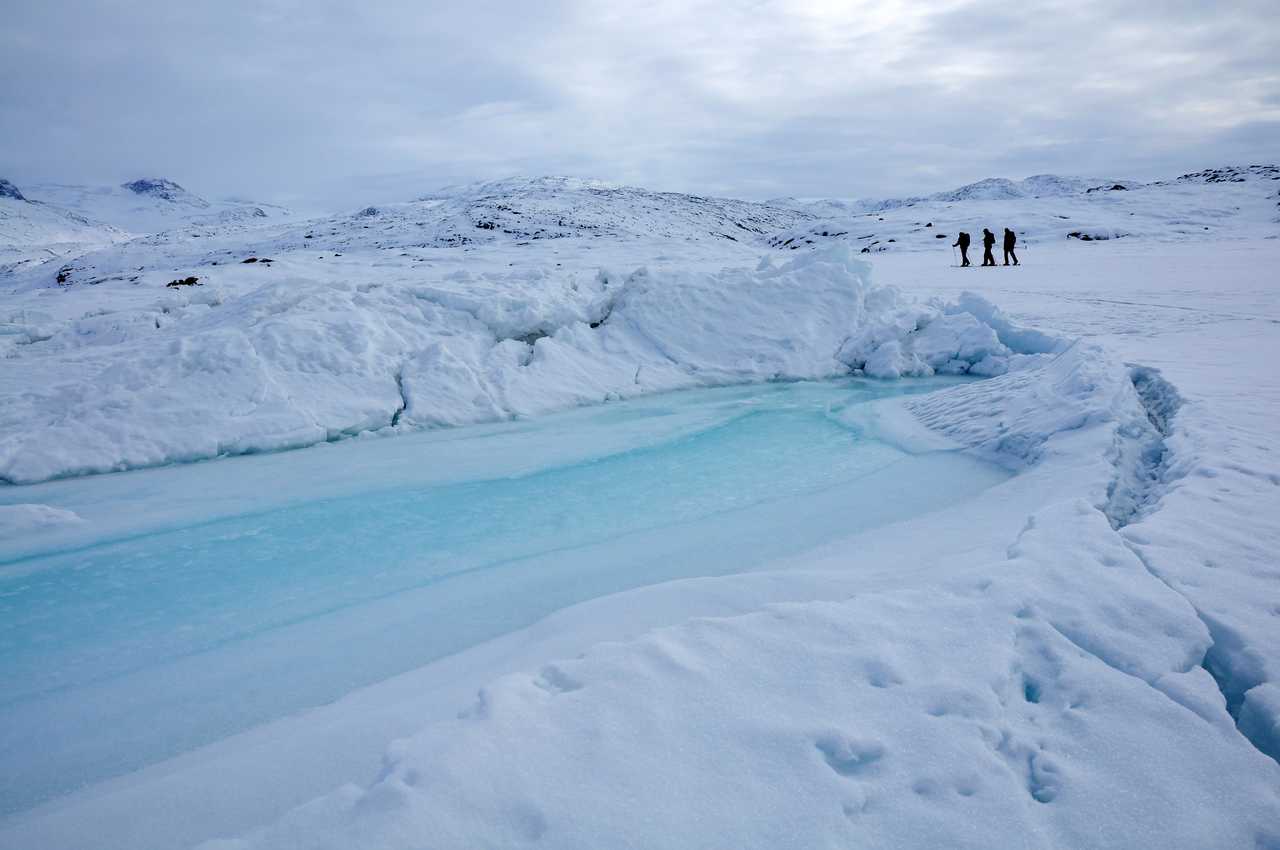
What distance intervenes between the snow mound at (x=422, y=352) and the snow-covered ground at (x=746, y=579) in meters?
0.04

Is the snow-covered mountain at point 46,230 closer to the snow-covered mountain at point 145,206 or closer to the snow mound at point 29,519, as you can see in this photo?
the snow-covered mountain at point 145,206

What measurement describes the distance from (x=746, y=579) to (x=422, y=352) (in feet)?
18.8

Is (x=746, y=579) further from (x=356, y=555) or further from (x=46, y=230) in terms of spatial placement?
(x=46, y=230)

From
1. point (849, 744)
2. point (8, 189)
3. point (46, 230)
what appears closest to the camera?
point (849, 744)

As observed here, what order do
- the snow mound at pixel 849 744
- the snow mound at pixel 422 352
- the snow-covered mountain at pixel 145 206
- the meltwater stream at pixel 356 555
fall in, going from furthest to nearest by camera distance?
the snow-covered mountain at pixel 145 206, the snow mound at pixel 422 352, the meltwater stream at pixel 356 555, the snow mound at pixel 849 744

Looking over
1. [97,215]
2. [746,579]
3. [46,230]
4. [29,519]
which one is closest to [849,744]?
[746,579]

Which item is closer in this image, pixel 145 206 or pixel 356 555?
pixel 356 555

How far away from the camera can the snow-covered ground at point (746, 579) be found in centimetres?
157

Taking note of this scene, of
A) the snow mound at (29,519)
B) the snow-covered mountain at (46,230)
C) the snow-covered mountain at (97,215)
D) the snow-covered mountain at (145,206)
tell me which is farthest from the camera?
the snow-covered mountain at (145,206)

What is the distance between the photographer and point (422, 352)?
25.0 ft

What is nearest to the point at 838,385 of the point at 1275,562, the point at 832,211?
the point at 1275,562

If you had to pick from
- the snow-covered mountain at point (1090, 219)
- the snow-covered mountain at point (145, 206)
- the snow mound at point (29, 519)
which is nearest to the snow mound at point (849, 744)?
the snow mound at point (29, 519)

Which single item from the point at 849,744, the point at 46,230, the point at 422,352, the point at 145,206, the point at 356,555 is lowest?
the point at 356,555

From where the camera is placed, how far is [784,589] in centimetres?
271
